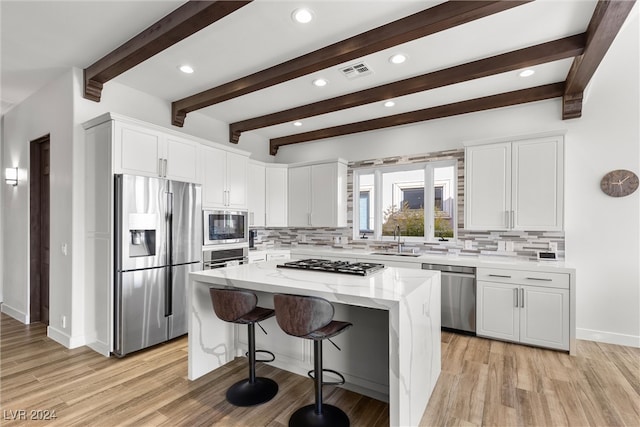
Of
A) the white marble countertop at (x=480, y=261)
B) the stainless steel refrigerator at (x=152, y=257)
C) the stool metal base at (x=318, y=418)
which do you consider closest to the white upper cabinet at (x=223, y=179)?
the stainless steel refrigerator at (x=152, y=257)

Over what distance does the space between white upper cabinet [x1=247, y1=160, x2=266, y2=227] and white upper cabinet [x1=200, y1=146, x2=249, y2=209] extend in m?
0.38

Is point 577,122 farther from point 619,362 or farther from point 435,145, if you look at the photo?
point 619,362

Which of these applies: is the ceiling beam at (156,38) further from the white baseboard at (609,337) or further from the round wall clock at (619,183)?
the white baseboard at (609,337)

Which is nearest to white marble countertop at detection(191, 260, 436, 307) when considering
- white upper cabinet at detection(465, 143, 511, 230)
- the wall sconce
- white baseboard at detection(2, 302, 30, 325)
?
white upper cabinet at detection(465, 143, 511, 230)

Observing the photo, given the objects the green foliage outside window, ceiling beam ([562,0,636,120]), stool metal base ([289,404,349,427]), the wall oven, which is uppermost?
ceiling beam ([562,0,636,120])

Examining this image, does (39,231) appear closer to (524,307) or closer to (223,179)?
(223,179)

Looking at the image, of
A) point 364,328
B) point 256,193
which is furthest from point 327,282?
point 256,193

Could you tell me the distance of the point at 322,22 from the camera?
249 centimetres

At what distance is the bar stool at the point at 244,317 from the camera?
2314 mm

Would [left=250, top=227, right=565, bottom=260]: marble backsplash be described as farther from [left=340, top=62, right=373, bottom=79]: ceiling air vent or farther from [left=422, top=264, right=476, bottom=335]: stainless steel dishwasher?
[left=340, top=62, right=373, bottom=79]: ceiling air vent

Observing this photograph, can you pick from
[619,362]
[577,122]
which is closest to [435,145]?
[577,122]

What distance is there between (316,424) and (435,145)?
12.4 ft

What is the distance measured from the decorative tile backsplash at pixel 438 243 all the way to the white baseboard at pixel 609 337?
88cm

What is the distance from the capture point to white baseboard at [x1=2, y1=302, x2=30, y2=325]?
4066 millimetres
